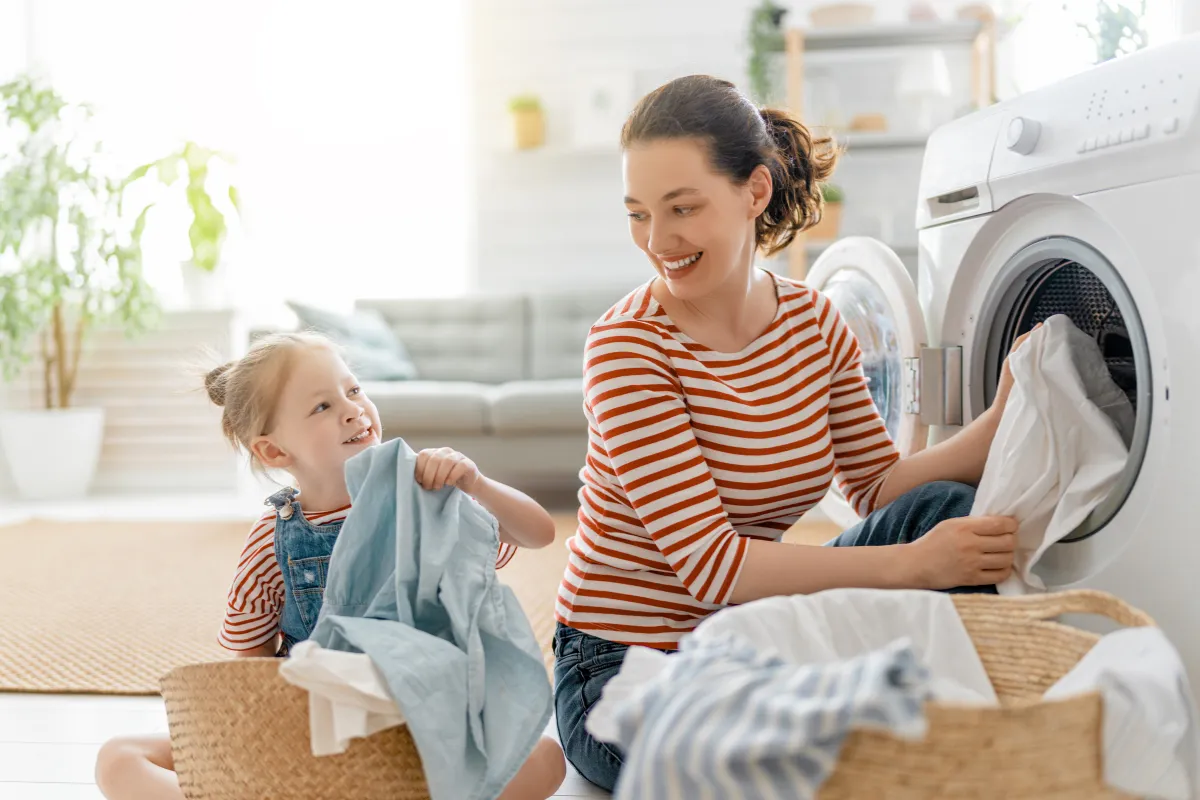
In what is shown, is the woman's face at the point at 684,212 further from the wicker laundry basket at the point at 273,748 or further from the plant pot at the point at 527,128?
the plant pot at the point at 527,128

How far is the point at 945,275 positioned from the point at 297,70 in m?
3.83

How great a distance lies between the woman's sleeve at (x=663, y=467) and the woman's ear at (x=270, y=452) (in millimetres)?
414

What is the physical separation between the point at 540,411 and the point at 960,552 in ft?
7.91

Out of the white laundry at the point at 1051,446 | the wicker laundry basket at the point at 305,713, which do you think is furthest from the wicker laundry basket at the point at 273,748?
the white laundry at the point at 1051,446

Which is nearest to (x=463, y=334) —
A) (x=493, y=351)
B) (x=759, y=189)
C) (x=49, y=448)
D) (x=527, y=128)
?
(x=493, y=351)

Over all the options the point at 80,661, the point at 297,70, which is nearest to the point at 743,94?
the point at 80,661

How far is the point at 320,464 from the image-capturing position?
4.46 ft

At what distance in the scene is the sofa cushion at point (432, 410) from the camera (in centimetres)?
356

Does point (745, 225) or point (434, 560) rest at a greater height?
point (745, 225)

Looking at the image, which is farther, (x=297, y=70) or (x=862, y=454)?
(x=297, y=70)

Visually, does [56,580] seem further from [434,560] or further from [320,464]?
[434,560]

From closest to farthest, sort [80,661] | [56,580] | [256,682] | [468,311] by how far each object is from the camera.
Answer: [256,682] → [80,661] → [56,580] → [468,311]

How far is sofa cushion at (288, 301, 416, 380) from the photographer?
3.78m

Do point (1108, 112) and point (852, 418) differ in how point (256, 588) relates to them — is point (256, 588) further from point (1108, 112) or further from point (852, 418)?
point (1108, 112)
